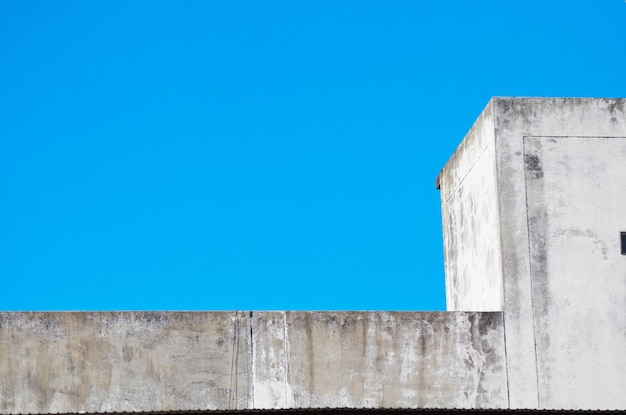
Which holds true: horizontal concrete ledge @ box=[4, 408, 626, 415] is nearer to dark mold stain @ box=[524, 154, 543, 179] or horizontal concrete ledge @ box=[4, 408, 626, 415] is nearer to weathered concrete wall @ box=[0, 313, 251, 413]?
weathered concrete wall @ box=[0, 313, 251, 413]

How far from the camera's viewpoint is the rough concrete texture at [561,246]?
12.5 m

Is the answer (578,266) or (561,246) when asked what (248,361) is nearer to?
(561,246)

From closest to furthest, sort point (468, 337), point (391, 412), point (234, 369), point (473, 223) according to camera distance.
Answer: point (234, 369) → point (391, 412) → point (468, 337) → point (473, 223)

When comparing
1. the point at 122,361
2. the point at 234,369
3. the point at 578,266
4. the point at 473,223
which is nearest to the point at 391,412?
the point at 234,369

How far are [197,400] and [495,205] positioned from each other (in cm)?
407

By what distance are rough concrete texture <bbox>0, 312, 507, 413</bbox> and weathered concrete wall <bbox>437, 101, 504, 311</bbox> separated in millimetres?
920

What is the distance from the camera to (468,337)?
12.5 m

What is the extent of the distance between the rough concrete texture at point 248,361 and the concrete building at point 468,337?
13 millimetres

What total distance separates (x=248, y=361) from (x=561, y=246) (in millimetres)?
3824

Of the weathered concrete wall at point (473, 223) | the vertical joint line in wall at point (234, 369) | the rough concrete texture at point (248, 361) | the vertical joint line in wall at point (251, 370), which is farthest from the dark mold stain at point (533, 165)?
the vertical joint line in wall at point (234, 369)

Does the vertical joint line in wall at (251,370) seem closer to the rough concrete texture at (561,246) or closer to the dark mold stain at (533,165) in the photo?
the rough concrete texture at (561,246)

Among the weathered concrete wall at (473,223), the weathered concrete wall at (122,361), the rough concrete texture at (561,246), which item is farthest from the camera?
the weathered concrete wall at (473,223)

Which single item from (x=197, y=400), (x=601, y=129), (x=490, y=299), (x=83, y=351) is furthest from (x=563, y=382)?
(x=83, y=351)

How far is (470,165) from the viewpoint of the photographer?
14125 millimetres
